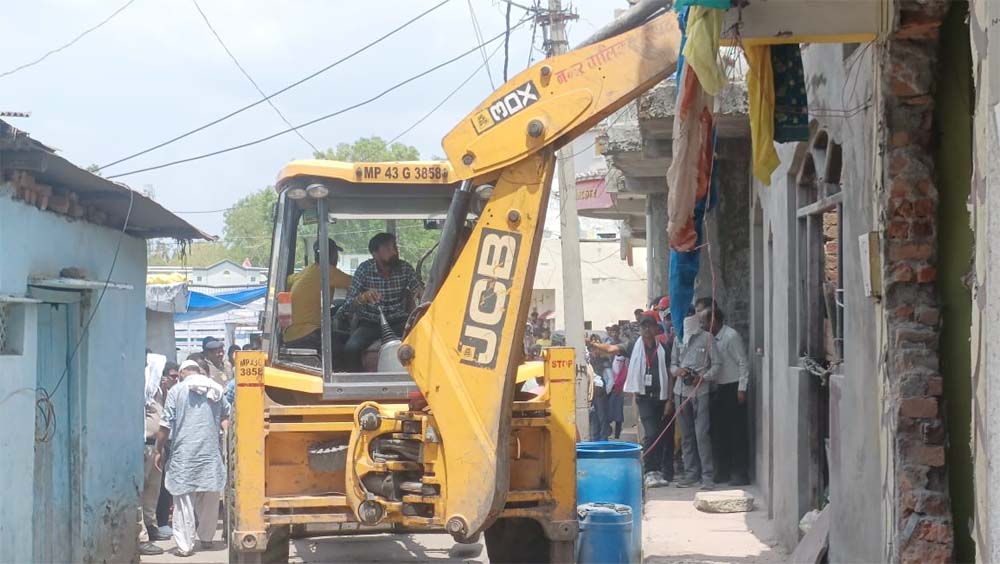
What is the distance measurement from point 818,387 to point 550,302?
38254 millimetres

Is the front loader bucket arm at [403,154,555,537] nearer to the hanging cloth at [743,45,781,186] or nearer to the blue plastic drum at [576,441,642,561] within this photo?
the hanging cloth at [743,45,781,186]

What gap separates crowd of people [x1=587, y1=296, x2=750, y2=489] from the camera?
11.6 m

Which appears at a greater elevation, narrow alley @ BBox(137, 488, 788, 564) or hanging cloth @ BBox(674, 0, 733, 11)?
hanging cloth @ BBox(674, 0, 733, 11)

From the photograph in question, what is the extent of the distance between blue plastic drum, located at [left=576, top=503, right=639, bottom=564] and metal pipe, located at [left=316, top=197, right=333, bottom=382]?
1947 mm

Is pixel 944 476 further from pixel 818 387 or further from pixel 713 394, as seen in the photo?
pixel 713 394

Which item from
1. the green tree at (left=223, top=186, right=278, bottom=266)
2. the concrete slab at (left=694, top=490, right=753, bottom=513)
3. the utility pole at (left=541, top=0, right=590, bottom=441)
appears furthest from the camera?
the green tree at (left=223, top=186, right=278, bottom=266)

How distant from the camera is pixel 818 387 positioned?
800cm

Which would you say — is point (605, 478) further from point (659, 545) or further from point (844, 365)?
point (844, 365)

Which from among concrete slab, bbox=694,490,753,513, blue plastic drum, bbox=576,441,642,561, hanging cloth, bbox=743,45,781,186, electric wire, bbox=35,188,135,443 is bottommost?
concrete slab, bbox=694,490,753,513

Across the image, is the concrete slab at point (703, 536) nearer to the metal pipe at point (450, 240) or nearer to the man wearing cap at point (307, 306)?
the man wearing cap at point (307, 306)

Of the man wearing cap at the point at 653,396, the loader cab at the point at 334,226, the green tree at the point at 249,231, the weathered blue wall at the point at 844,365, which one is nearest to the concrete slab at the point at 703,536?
the weathered blue wall at the point at 844,365

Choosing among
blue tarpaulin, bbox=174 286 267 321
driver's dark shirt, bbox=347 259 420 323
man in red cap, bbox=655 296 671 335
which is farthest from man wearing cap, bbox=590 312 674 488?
blue tarpaulin, bbox=174 286 267 321

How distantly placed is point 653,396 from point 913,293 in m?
7.77

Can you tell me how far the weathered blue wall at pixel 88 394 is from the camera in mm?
7797
